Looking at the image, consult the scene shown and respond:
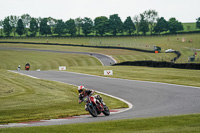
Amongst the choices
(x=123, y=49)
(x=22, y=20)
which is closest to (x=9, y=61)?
(x=123, y=49)

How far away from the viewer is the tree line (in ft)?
518

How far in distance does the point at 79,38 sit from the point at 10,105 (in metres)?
114

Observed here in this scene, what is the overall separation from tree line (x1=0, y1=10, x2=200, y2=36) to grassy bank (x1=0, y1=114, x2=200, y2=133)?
144219 millimetres

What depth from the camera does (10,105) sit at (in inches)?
637

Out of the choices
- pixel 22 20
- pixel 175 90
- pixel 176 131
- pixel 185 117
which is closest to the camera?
pixel 176 131

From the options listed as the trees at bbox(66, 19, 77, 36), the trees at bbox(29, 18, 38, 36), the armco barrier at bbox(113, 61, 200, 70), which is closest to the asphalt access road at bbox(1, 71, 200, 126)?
the armco barrier at bbox(113, 61, 200, 70)

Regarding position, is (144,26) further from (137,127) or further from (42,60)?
(137,127)

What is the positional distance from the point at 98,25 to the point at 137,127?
148 meters

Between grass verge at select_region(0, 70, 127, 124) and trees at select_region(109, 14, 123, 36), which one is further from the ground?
trees at select_region(109, 14, 123, 36)

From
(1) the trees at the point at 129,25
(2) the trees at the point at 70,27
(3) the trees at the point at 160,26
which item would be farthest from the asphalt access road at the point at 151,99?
(2) the trees at the point at 70,27

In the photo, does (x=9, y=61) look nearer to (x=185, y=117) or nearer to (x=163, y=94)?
(x=163, y=94)

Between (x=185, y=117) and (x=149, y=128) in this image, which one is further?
(x=185, y=117)

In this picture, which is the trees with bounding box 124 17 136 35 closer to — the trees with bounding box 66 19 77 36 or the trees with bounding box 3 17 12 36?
the trees with bounding box 66 19 77 36

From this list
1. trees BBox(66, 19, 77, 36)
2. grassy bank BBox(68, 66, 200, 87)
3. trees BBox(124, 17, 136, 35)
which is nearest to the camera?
grassy bank BBox(68, 66, 200, 87)
